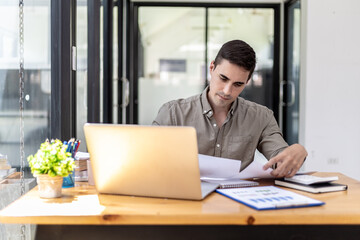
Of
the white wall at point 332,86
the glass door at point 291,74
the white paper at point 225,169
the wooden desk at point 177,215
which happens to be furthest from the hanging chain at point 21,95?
the glass door at point 291,74

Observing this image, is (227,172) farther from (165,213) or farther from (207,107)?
(207,107)

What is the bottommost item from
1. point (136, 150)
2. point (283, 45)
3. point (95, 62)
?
point (136, 150)

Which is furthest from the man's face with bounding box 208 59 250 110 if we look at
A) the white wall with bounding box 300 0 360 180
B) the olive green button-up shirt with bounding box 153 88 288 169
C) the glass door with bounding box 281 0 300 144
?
the glass door with bounding box 281 0 300 144

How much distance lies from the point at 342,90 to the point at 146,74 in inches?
95.7

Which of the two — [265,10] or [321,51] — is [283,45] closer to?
[265,10]

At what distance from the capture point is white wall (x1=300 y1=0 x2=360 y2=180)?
4.86 m

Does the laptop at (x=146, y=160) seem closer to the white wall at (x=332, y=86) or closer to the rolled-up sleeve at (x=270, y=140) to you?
the rolled-up sleeve at (x=270, y=140)

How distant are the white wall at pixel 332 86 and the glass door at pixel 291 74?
452 millimetres

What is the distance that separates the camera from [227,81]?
2072 millimetres

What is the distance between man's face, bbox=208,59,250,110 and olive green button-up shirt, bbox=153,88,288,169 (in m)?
0.10

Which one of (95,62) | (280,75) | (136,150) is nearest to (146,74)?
(280,75)

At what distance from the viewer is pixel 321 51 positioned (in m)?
4.88

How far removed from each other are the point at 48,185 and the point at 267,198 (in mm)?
665

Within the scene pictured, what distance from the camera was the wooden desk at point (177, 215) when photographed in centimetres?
121
